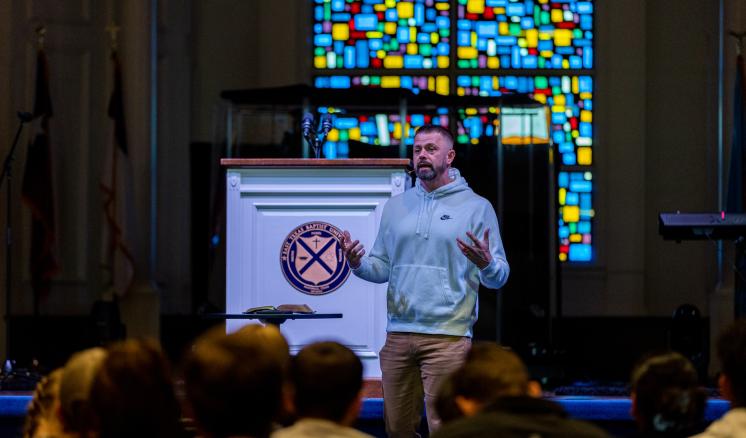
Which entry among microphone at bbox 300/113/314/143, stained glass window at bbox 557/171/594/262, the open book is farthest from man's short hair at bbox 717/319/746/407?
stained glass window at bbox 557/171/594/262

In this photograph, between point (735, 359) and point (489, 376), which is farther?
point (735, 359)

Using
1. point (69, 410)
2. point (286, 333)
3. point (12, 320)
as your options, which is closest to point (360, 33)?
point (12, 320)

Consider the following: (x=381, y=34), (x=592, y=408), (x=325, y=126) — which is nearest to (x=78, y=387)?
(x=592, y=408)

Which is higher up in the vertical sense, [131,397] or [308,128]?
[308,128]

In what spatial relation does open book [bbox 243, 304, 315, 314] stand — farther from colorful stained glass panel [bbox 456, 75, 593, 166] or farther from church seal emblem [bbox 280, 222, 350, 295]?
colorful stained glass panel [bbox 456, 75, 593, 166]

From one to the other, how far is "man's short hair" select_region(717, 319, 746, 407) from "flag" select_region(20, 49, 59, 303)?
7.51m

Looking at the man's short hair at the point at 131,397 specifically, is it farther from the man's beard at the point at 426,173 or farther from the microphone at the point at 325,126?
the microphone at the point at 325,126

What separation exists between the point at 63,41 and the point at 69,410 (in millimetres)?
8427

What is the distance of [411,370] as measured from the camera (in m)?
5.06

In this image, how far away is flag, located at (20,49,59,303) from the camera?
32.8 ft

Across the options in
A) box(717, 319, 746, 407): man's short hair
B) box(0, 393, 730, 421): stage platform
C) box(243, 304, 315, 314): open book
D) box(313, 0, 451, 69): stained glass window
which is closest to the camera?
box(717, 319, 746, 407): man's short hair

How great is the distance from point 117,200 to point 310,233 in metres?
4.86

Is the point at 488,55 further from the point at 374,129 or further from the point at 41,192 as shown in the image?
the point at 41,192

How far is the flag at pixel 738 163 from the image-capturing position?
32.2ft
